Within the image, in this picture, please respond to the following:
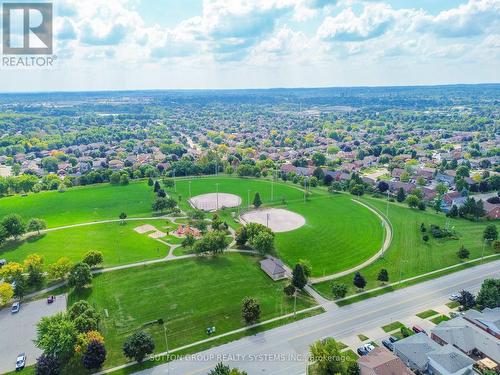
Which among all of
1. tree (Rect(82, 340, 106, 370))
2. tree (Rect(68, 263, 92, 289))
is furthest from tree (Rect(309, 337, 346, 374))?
tree (Rect(68, 263, 92, 289))

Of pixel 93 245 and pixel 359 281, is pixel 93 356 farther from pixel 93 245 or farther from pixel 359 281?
pixel 359 281

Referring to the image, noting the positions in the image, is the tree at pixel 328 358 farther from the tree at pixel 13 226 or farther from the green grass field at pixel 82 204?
the tree at pixel 13 226

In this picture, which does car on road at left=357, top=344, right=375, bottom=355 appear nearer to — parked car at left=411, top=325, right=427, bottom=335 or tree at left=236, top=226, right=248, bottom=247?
parked car at left=411, top=325, right=427, bottom=335

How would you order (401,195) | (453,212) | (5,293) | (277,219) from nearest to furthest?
(5,293)
(453,212)
(277,219)
(401,195)

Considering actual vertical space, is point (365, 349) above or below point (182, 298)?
below

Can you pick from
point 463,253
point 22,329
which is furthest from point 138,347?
point 463,253

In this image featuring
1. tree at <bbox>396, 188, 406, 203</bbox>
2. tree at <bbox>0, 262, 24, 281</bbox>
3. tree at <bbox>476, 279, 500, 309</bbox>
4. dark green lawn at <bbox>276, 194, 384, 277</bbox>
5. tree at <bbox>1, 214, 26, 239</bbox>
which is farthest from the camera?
tree at <bbox>396, 188, 406, 203</bbox>

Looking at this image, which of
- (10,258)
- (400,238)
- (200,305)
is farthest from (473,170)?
(10,258)

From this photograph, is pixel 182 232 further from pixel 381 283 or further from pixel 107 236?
pixel 381 283
